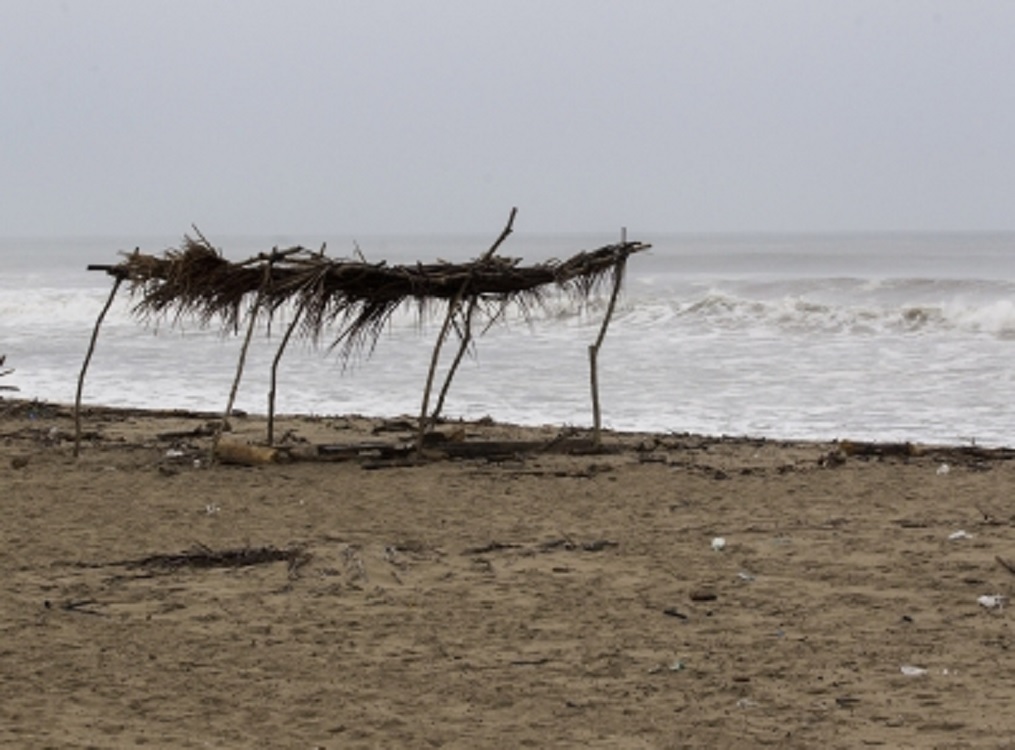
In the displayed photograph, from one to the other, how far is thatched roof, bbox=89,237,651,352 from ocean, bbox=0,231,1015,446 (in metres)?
0.48

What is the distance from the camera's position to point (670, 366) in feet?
64.8

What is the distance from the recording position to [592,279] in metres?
10.9

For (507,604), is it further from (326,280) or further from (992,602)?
(326,280)

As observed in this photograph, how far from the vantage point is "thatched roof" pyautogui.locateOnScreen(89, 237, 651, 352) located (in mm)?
10148

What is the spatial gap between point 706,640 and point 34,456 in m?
6.87

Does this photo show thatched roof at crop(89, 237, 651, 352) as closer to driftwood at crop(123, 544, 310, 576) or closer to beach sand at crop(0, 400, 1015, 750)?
beach sand at crop(0, 400, 1015, 750)

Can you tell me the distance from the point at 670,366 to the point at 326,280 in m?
10.2

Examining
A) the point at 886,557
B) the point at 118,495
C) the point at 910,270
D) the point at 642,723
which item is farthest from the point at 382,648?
the point at 910,270

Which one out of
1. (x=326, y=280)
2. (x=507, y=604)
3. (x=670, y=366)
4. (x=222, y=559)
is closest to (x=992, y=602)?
(x=507, y=604)

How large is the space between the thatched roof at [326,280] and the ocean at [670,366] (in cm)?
48

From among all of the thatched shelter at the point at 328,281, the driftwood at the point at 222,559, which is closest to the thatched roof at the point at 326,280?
the thatched shelter at the point at 328,281

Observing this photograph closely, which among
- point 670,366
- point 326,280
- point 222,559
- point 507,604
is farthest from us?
point 670,366

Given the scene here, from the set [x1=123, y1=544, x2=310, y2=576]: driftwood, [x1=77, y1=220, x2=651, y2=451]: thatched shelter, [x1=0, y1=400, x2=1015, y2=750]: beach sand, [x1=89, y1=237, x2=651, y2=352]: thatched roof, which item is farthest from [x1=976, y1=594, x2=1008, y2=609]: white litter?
[x1=77, y1=220, x2=651, y2=451]: thatched shelter

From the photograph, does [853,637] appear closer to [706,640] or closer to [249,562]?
[706,640]
